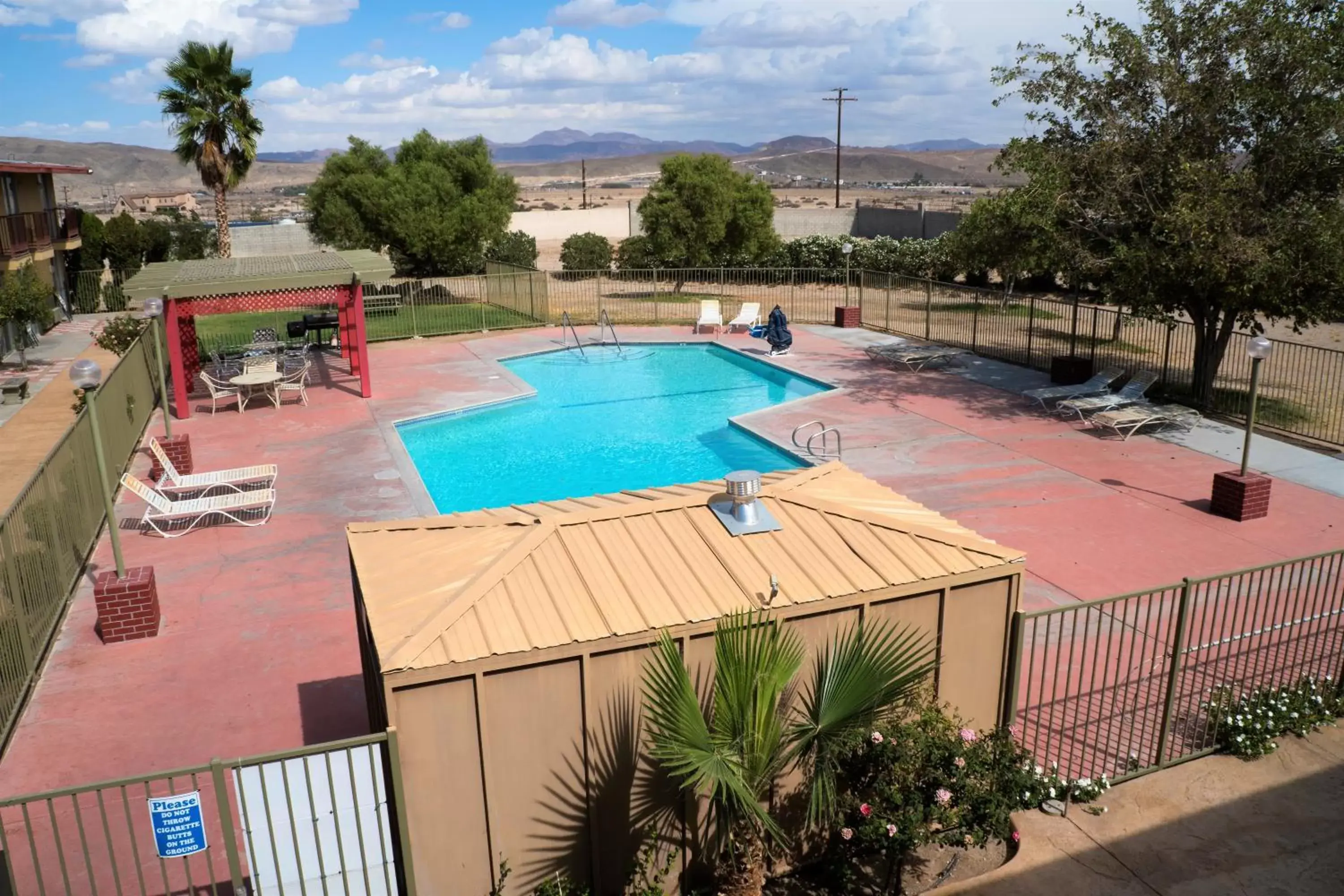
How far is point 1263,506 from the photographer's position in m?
13.1

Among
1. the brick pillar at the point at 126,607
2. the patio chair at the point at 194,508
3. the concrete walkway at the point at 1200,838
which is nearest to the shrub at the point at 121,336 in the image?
the patio chair at the point at 194,508

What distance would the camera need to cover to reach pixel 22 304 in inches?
922

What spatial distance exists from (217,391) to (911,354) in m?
14.5

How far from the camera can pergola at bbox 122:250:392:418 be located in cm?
1908

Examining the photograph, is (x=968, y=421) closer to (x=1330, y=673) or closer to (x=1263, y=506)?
(x=1263, y=506)

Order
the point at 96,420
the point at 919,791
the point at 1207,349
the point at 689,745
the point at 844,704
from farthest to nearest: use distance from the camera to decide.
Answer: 1. the point at 1207,349
2. the point at 96,420
3. the point at 919,791
4. the point at 844,704
5. the point at 689,745

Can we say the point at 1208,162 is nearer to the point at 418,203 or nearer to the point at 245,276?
the point at 245,276

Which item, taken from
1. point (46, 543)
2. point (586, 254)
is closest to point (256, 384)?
point (46, 543)

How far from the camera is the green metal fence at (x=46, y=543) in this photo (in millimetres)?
8891

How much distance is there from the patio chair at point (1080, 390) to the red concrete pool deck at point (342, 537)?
60 cm

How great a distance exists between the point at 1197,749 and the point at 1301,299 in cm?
1051

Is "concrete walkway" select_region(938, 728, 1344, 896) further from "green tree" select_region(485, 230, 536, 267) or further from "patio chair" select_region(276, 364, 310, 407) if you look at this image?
"green tree" select_region(485, 230, 536, 267)

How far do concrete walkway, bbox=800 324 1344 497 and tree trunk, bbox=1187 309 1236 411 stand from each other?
0.99 metres

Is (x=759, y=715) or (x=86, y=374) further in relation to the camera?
(x=86, y=374)
